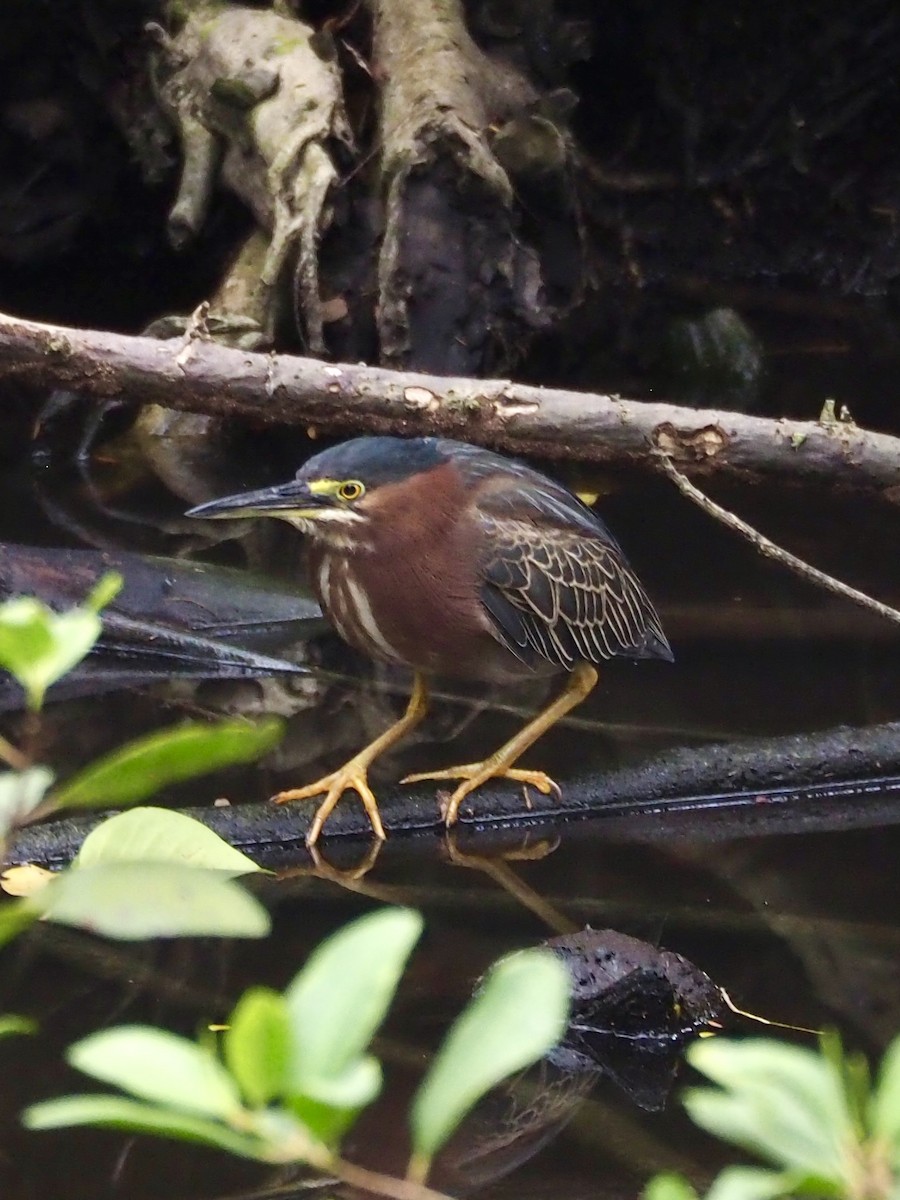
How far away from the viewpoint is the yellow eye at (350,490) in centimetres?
314

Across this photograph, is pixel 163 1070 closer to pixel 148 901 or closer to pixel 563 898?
pixel 148 901

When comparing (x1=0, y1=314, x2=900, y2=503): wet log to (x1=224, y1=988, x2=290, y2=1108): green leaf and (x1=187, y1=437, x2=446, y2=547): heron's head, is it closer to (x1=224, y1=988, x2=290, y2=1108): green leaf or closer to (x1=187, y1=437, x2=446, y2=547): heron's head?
(x1=187, y1=437, x2=446, y2=547): heron's head

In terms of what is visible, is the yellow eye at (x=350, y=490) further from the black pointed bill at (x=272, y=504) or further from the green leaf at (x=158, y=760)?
the green leaf at (x=158, y=760)

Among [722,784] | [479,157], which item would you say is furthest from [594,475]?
[722,784]

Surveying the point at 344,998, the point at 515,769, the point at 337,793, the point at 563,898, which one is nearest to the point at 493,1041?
the point at 344,998

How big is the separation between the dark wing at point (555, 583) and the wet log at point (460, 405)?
0.20 m

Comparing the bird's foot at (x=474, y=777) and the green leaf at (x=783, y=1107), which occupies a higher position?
the green leaf at (x=783, y=1107)

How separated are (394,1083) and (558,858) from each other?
0.92 m

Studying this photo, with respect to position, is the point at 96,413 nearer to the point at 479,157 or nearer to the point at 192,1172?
the point at 479,157

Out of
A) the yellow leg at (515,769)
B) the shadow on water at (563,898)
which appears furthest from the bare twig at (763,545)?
the yellow leg at (515,769)

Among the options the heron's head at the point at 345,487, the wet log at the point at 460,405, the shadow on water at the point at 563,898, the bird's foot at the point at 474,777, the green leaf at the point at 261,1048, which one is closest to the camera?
the green leaf at the point at 261,1048

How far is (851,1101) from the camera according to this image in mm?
713

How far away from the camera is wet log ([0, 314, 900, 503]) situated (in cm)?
329

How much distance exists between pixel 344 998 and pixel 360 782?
2.55 m
